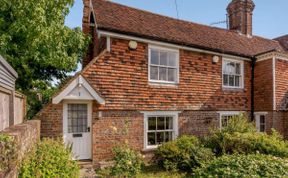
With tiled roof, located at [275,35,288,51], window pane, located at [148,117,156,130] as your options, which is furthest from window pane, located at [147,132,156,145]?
tiled roof, located at [275,35,288,51]

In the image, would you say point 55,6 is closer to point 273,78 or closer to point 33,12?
point 33,12

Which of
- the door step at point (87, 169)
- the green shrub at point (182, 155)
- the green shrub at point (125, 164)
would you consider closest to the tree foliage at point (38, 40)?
the door step at point (87, 169)

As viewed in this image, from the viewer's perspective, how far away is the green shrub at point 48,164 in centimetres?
452

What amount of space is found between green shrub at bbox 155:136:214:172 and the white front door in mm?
2953

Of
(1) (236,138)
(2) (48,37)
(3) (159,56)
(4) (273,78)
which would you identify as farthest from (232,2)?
(2) (48,37)

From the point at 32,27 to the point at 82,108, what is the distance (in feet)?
17.4

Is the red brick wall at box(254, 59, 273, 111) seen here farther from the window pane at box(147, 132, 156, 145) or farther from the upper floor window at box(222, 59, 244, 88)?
the window pane at box(147, 132, 156, 145)

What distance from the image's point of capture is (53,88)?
14211 millimetres

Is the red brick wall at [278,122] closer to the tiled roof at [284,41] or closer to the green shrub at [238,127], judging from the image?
the green shrub at [238,127]

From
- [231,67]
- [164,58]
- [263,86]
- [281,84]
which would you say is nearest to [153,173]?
[164,58]

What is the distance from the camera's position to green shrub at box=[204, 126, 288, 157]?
9.35 meters

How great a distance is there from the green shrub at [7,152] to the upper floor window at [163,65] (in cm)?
806

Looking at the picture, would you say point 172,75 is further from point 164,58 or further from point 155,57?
point 155,57

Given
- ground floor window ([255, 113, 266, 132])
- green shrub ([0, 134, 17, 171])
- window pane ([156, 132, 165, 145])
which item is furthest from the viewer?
ground floor window ([255, 113, 266, 132])
